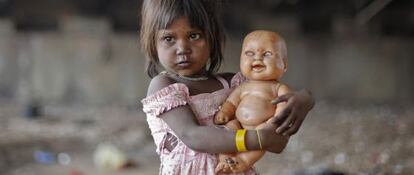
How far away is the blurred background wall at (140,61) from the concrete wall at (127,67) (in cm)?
2

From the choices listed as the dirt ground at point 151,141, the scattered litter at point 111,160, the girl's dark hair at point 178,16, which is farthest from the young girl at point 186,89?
the scattered litter at point 111,160

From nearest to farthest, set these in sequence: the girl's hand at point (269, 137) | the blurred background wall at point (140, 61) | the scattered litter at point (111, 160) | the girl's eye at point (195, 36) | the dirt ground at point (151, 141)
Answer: the girl's hand at point (269, 137)
the girl's eye at point (195, 36)
the dirt ground at point (151, 141)
the scattered litter at point (111, 160)
the blurred background wall at point (140, 61)

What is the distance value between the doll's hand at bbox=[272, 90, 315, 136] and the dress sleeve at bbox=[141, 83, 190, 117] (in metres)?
0.29

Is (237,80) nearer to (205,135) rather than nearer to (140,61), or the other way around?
(205,135)

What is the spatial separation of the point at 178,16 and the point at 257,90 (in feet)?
1.11

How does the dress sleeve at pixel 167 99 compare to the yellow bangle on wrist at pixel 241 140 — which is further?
the dress sleeve at pixel 167 99

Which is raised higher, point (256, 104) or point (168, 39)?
point (168, 39)

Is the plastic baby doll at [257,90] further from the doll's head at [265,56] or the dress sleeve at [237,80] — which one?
the dress sleeve at [237,80]

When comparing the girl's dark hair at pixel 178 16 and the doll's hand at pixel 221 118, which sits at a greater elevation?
the girl's dark hair at pixel 178 16

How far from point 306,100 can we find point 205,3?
46 cm

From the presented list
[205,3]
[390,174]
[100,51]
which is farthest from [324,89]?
[205,3]

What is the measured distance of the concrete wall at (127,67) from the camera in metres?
10.9

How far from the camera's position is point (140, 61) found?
1109cm

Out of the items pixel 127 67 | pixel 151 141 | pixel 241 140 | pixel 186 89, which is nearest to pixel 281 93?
pixel 241 140
